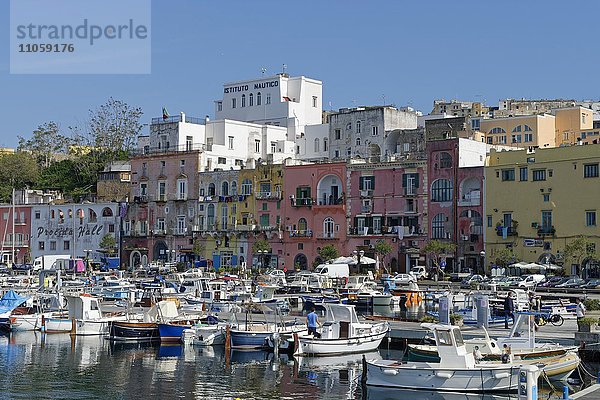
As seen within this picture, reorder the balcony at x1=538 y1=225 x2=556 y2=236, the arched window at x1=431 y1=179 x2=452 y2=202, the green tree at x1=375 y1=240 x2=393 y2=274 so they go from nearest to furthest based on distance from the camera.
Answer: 1. the balcony at x1=538 y1=225 x2=556 y2=236
2. the arched window at x1=431 y1=179 x2=452 y2=202
3. the green tree at x1=375 y1=240 x2=393 y2=274

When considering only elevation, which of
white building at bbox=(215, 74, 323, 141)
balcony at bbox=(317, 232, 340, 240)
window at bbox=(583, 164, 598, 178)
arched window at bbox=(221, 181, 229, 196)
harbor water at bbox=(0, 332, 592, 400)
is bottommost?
harbor water at bbox=(0, 332, 592, 400)

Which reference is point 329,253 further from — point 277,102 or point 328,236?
point 277,102

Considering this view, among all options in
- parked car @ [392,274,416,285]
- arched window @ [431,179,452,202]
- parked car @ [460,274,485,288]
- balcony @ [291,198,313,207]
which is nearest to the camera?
parked car @ [460,274,485,288]

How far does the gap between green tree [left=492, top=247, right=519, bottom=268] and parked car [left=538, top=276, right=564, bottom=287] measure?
4488 mm

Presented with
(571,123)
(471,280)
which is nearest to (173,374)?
(471,280)

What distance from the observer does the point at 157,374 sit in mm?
34688

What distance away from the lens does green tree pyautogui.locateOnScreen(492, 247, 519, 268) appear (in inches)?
2749

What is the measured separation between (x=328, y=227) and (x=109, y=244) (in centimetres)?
2383

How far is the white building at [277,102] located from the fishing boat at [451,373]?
73200 millimetres

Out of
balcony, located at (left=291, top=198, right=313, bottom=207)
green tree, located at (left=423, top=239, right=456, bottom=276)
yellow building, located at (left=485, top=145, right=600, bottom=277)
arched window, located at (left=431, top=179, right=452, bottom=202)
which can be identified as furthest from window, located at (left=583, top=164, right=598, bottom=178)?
balcony, located at (left=291, top=198, right=313, bottom=207)

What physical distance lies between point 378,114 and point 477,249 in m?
22.1

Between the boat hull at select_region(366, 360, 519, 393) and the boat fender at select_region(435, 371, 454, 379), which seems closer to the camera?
the boat hull at select_region(366, 360, 519, 393)

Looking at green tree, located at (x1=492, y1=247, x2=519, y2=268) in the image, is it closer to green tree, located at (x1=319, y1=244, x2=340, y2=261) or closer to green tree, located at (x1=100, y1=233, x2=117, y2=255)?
green tree, located at (x1=319, y1=244, x2=340, y2=261)

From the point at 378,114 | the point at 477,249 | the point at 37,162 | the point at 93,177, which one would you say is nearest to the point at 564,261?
the point at 477,249
